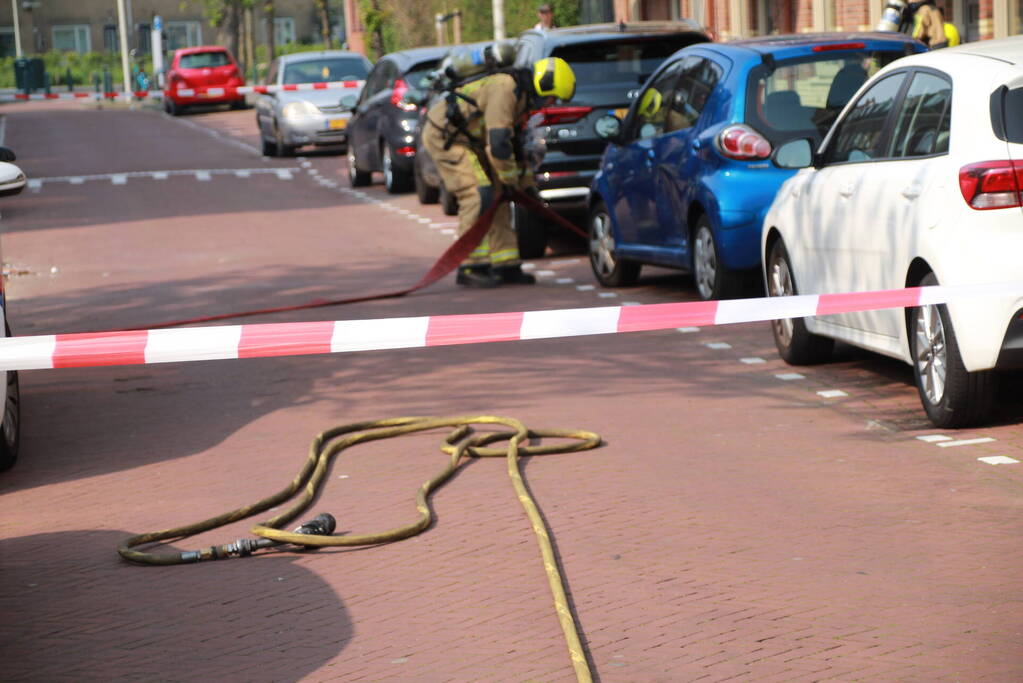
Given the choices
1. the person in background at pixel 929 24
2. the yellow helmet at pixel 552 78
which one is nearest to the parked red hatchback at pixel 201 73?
the person in background at pixel 929 24

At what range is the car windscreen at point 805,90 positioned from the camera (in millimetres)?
10695

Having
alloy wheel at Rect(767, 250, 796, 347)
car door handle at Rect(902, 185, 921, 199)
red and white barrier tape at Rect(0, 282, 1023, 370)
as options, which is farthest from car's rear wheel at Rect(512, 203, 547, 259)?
red and white barrier tape at Rect(0, 282, 1023, 370)

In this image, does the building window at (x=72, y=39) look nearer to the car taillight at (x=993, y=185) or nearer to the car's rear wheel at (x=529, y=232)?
the car's rear wheel at (x=529, y=232)

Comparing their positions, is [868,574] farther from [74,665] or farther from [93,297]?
[93,297]

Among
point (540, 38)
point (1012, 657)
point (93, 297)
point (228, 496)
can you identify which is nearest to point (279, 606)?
point (228, 496)

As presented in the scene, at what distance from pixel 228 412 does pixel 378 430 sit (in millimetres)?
1139

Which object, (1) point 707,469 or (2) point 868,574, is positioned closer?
→ (2) point 868,574

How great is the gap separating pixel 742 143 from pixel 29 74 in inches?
2653

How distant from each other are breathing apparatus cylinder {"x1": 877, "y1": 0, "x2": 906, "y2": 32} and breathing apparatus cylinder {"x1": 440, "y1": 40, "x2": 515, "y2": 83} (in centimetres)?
532

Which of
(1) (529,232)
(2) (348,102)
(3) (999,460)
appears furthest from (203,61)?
(3) (999,460)

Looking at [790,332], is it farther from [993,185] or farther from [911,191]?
[993,185]

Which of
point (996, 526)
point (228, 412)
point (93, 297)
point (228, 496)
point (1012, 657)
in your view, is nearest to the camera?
point (1012, 657)

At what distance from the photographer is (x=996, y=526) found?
6051 millimetres

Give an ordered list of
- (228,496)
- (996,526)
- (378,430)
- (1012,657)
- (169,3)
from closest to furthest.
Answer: (1012,657), (996,526), (228,496), (378,430), (169,3)
